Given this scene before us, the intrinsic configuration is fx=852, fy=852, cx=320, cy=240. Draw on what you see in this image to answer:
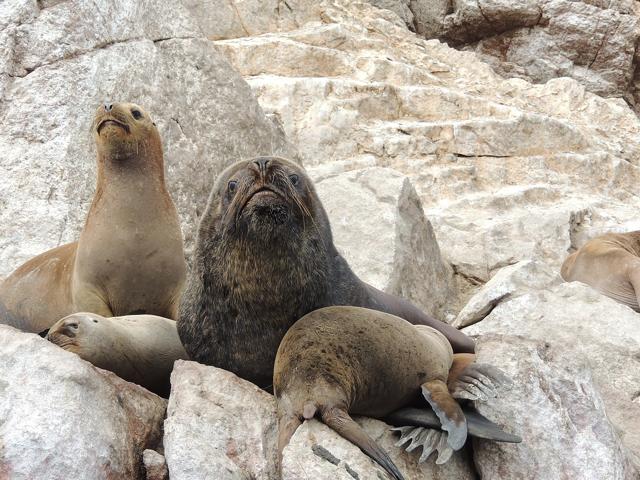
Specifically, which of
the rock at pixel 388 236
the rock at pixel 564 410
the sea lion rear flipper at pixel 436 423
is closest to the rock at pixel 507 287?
the rock at pixel 388 236

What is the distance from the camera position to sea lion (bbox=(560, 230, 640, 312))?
25.5 ft

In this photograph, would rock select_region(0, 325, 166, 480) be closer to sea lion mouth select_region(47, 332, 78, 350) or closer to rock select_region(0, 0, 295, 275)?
sea lion mouth select_region(47, 332, 78, 350)

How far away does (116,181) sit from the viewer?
451cm

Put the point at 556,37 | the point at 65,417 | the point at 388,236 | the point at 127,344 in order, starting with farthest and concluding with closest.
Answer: the point at 556,37 → the point at 388,236 → the point at 127,344 → the point at 65,417

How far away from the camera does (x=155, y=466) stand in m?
2.71

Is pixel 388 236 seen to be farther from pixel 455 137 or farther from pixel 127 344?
pixel 455 137

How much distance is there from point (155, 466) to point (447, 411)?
3.18 ft

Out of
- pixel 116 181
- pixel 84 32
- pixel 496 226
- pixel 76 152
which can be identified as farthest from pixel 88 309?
pixel 496 226

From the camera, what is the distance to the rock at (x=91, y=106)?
539 centimetres

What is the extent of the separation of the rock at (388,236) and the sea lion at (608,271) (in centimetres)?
150

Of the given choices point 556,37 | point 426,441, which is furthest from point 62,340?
point 556,37

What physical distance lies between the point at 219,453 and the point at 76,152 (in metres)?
3.39

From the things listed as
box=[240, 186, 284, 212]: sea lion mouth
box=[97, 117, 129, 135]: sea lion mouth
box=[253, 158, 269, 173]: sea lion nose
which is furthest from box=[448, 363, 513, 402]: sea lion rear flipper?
box=[97, 117, 129, 135]: sea lion mouth

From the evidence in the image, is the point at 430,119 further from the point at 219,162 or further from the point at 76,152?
the point at 76,152
